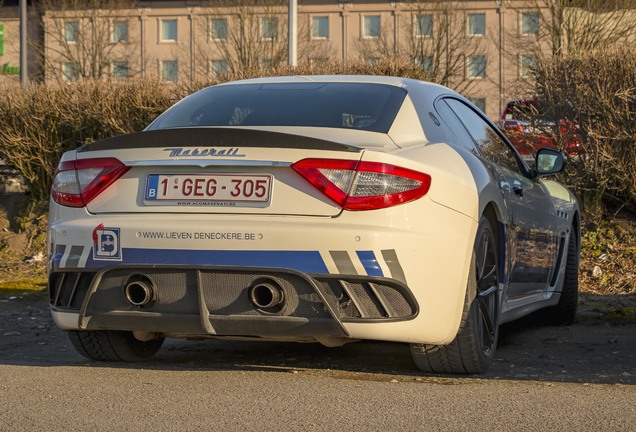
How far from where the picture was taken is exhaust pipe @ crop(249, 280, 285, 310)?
218 inches

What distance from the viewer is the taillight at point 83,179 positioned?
5.85 meters

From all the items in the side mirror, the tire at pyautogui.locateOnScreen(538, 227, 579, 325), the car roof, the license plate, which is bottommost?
the tire at pyautogui.locateOnScreen(538, 227, 579, 325)

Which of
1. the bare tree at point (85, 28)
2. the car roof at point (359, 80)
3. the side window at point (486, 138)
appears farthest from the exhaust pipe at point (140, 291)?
the bare tree at point (85, 28)

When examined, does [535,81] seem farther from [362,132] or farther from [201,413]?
[201,413]

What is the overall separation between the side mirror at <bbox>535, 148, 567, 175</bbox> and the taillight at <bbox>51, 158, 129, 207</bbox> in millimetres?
3109

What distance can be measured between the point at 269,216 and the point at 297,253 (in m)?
0.22

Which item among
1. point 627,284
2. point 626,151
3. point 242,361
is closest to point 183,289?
point 242,361

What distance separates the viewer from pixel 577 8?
50562mm

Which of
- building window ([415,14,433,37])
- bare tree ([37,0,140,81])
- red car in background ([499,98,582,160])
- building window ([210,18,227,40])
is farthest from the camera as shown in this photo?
bare tree ([37,0,140,81])

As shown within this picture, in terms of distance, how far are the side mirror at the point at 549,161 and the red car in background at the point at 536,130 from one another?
465 centimetres

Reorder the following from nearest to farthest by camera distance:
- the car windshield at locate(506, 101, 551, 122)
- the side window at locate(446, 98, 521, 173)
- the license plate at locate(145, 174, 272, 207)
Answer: the license plate at locate(145, 174, 272, 207), the side window at locate(446, 98, 521, 173), the car windshield at locate(506, 101, 551, 122)

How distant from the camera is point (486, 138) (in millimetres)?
7312

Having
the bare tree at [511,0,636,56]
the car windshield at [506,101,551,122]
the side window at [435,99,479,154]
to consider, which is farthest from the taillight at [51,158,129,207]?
the bare tree at [511,0,636,56]

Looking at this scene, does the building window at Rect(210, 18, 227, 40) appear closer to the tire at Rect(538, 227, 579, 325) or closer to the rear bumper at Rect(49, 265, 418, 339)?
the tire at Rect(538, 227, 579, 325)
